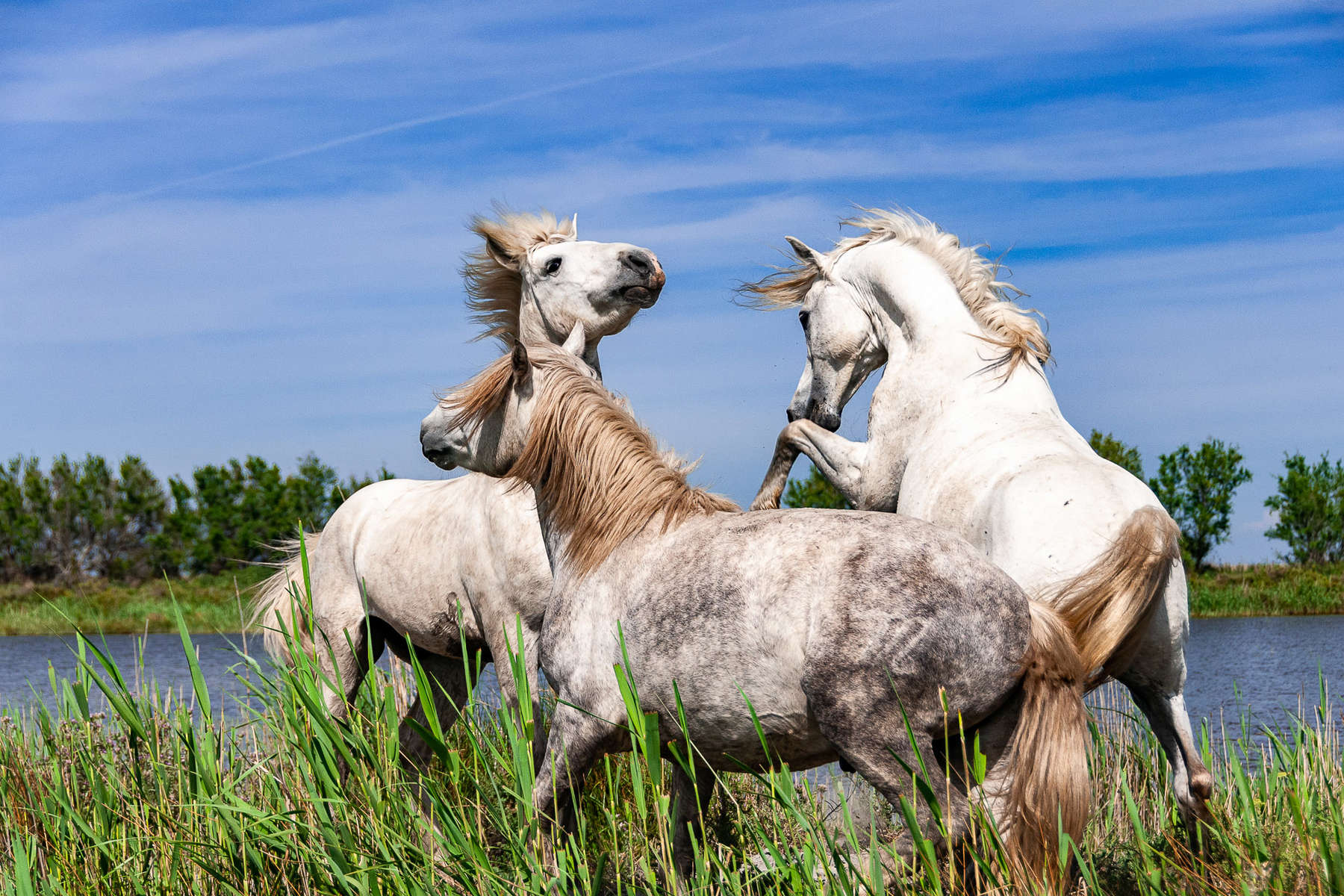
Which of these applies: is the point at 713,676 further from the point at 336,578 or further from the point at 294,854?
the point at 336,578

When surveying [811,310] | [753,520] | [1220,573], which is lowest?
[1220,573]

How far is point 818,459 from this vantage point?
5176 mm

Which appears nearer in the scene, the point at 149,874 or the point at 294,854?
the point at 294,854

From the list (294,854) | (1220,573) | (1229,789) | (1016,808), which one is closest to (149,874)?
(294,854)

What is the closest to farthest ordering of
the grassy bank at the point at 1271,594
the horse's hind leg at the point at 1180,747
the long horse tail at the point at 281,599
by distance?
the horse's hind leg at the point at 1180,747, the long horse tail at the point at 281,599, the grassy bank at the point at 1271,594

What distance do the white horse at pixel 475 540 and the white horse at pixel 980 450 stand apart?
111cm

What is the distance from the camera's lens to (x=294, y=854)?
3311 mm

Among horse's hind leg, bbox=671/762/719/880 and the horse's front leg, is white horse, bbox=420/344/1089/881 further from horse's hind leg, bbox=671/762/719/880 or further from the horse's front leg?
the horse's front leg

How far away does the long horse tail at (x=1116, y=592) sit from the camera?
3.17 m

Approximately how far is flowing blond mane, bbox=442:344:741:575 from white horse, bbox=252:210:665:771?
0.67 metres

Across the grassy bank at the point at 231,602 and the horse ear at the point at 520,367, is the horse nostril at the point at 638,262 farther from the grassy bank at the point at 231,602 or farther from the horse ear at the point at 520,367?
the grassy bank at the point at 231,602

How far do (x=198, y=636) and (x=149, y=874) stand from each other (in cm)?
3086

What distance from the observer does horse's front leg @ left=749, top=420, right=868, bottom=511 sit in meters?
5.05

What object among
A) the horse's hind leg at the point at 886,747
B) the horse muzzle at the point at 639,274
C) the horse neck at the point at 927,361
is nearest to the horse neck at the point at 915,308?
the horse neck at the point at 927,361
